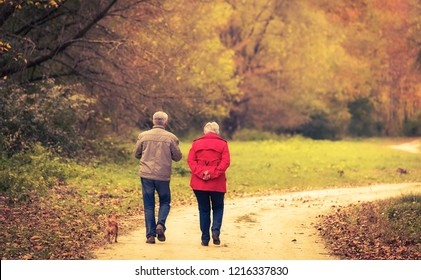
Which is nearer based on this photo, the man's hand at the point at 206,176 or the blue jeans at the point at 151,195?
the man's hand at the point at 206,176

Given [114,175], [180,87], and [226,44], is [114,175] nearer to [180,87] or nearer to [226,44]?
[180,87]

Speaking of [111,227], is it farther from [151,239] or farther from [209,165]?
[209,165]

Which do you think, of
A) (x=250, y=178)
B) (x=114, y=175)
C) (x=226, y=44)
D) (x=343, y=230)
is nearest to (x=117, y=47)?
(x=114, y=175)

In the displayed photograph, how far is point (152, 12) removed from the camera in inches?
1051

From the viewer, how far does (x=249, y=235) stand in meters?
14.1

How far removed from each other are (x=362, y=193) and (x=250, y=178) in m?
5.53

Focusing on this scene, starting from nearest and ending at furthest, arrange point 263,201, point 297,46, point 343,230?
point 343,230
point 263,201
point 297,46

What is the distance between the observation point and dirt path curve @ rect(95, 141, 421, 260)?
11.6 m

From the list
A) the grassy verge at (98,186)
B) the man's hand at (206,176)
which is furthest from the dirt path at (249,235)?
the man's hand at (206,176)

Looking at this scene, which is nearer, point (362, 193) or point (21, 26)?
point (362, 193)

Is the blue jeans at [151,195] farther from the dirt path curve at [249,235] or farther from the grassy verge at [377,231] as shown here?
the grassy verge at [377,231]

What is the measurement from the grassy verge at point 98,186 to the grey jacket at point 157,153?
4.72 feet

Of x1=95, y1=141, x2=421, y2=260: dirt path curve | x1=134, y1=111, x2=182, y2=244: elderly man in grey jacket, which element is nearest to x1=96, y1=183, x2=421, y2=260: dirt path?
x1=95, y1=141, x2=421, y2=260: dirt path curve

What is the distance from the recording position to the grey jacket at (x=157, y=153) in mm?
12375
